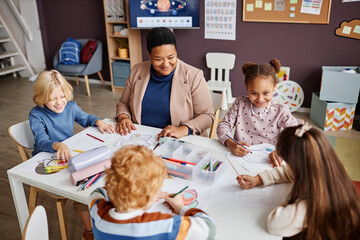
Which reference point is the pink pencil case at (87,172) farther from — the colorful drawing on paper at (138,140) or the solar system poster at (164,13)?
the solar system poster at (164,13)

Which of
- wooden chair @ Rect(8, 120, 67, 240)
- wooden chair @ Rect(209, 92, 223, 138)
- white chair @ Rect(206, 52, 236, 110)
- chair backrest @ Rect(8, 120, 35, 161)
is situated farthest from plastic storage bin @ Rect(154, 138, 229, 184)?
white chair @ Rect(206, 52, 236, 110)

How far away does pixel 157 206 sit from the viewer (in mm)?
1149

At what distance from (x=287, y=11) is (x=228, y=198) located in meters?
3.04

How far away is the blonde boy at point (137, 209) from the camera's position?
35.9 inches

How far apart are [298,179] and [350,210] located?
0.61ft

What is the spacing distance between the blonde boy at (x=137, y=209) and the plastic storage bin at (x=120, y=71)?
3.79 metres

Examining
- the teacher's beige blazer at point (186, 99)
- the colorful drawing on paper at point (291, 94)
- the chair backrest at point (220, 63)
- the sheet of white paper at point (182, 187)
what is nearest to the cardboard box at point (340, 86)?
the colorful drawing on paper at point (291, 94)

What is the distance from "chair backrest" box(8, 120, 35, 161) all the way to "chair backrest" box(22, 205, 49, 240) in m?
0.79

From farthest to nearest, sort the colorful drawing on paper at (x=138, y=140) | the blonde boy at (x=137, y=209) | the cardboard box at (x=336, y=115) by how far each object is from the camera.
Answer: the cardboard box at (x=336, y=115) → the colorful drawing on paper at (x=138, y=140) → the blonde boy at (x=137, y=209)

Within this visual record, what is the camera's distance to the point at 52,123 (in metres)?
1.84

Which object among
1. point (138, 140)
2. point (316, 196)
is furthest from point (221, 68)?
point (316, 196)

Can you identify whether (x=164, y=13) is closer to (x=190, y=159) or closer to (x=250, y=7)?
(x=250, y=7)

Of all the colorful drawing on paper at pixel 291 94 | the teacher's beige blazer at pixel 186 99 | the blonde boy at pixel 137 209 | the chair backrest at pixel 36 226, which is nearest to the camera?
the blonde boy at pixel 137 209

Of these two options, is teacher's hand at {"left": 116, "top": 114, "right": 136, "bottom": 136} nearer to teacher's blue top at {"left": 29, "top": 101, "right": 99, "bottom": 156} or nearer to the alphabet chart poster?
teacher's blue top at {"left": 29, "top": 101, "right": 99, "bottom": 156}
